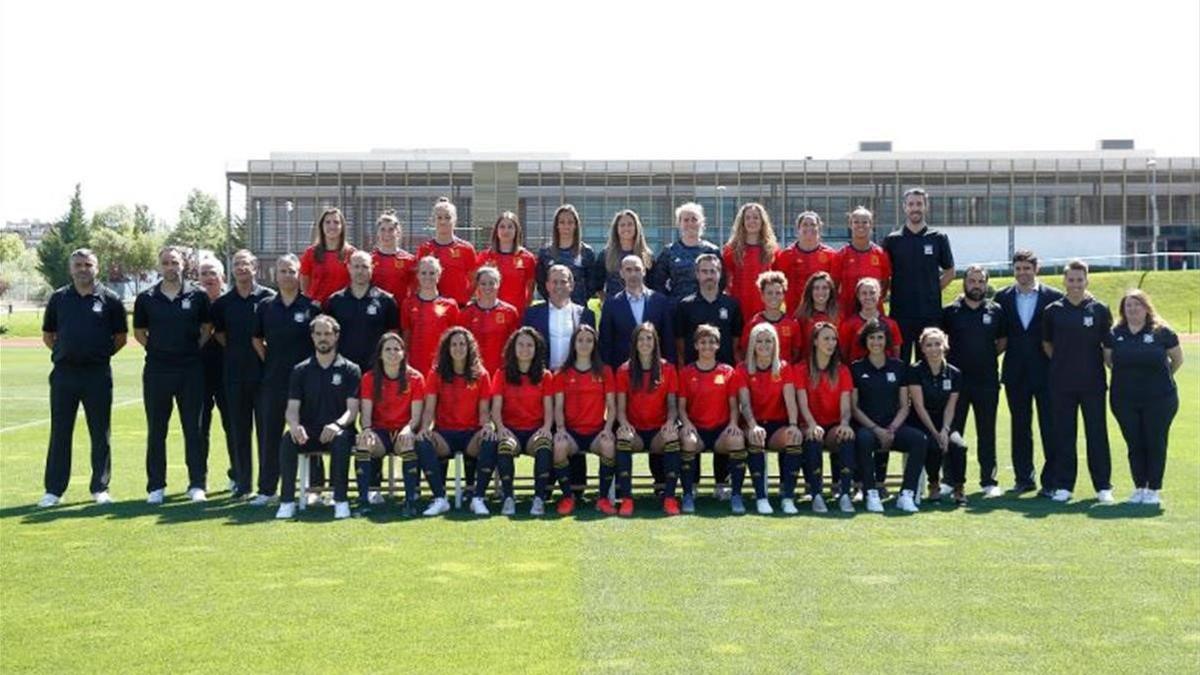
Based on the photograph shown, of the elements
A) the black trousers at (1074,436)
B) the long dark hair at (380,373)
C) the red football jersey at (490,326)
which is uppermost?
the red football jersey at (490,326)

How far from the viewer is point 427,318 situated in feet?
33.7

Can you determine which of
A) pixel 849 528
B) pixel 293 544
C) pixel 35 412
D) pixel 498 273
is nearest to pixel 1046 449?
pixel 849 528

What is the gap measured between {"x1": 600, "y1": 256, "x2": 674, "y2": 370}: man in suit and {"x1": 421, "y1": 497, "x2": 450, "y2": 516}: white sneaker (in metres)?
1.57

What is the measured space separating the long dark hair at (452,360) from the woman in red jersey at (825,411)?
2272 millimetres

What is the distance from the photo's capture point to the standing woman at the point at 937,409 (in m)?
10.1

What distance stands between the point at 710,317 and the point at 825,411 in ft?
3.49

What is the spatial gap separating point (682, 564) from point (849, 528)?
5.60 feet

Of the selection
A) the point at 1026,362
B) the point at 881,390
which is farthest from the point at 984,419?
the point at 881,390

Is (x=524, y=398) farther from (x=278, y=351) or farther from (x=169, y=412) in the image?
(x=169, y=412)

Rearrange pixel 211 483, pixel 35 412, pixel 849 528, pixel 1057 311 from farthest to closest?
pixel 35 412 < pixel 211 483 < pixel 1057 311 < pixel 849 528

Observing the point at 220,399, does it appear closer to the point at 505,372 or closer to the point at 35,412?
the point at 505,372

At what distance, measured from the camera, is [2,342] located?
45250mm

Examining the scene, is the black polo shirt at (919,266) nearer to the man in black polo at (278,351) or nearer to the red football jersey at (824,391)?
the red football jersey at (824,391)

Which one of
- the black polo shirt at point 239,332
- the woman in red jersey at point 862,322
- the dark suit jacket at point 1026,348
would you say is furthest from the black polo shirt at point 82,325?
the dark suit jacket at point 1026,348
